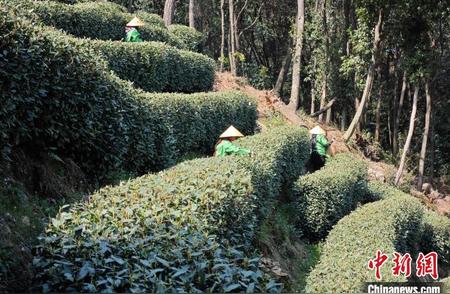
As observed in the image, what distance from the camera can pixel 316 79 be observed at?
29.6 meters

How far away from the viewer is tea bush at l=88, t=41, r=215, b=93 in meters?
13.0

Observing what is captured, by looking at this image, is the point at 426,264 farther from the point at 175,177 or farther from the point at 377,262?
the point at 175,177

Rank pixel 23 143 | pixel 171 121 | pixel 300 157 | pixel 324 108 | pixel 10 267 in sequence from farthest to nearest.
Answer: pixel 324 108 < pixel 300 157 < pixel 171 121 < pixel 23 143 < pixel 10 267

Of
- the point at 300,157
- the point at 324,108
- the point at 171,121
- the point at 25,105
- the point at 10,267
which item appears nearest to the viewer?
the point at 10,267

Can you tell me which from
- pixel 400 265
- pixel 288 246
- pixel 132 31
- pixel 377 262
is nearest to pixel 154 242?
pixel 377 262

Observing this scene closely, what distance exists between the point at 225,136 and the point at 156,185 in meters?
4.75

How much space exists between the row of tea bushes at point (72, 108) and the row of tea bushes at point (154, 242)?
127cm

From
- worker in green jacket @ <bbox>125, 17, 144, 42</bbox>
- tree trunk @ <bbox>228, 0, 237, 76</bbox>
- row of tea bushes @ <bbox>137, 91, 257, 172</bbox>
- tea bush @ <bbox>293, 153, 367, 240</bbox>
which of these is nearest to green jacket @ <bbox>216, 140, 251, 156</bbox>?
row of tea bushes @ <bbox>137, 91, 257, 172</bbox>

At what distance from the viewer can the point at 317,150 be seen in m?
17.8

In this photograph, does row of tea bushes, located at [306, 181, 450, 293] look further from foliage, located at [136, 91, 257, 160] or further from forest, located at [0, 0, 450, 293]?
foliage, located at [136, 91, 257, 160]

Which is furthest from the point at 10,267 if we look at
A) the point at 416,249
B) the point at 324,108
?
the point at 324,108

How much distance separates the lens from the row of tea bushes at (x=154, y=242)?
15.1 ft

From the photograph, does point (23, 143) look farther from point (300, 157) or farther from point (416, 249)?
point (416, 249)

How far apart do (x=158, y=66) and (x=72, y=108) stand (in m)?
6.97
